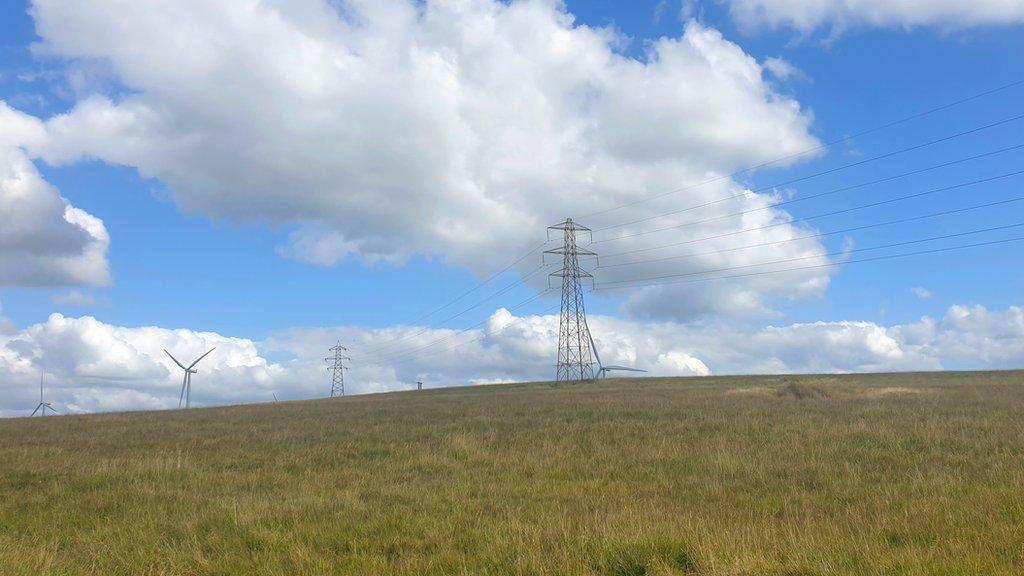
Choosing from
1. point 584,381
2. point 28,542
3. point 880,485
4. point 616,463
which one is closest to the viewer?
point 28,542

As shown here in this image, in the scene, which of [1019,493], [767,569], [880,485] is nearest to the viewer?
[767,569]

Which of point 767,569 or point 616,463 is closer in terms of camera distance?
point 767,569

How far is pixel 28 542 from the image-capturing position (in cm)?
1156

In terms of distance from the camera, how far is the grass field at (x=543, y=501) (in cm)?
926

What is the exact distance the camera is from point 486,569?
29.6 feet

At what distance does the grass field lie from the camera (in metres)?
9.26

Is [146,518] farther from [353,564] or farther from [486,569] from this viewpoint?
[486,569]

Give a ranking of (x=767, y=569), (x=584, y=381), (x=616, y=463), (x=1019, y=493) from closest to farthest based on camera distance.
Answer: (x=767, y=569)
(x=1019, y=493)
(x=616, y=463)
(x=584, y=381)

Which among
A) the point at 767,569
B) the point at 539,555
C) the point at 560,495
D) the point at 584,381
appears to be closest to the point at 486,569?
the point at 539,555

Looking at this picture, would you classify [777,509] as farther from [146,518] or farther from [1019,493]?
[146,518]

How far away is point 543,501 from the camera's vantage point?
1338cm

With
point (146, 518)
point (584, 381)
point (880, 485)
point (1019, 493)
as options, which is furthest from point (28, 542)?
point (584, 381)

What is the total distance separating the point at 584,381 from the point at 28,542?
73.1 metres

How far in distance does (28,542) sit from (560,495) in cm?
837
